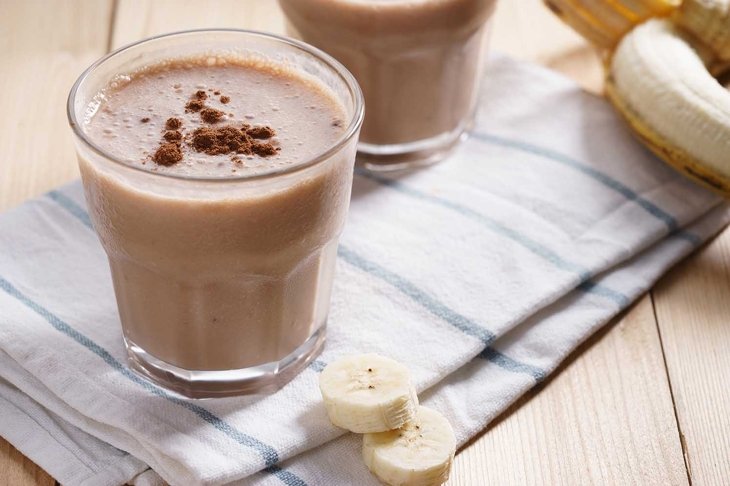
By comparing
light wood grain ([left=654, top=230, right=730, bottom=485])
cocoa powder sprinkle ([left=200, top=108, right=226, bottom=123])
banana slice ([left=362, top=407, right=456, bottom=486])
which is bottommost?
light wood grain ([left=654, top=230, right=730, bottom=485])

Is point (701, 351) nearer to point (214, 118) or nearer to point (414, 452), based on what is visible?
point (414, 452)

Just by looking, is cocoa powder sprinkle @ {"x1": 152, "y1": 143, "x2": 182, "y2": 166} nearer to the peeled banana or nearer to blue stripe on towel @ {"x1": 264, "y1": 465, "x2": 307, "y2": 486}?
blue stripe on towel @ {"x1": 264, "y1": 465, "x2": 307, "y2": 486}

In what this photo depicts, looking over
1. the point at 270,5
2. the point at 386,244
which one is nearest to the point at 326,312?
the point at 386,244

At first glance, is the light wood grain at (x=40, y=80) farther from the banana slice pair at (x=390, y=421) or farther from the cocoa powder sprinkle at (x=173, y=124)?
the banana slice pair at (x=390, y=421)

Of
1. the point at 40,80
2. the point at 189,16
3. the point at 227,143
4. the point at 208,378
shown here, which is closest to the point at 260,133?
the point at 227,143

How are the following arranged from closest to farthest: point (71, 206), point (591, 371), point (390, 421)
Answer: point (390, 421) < point (591, 371) < point (71, 206)

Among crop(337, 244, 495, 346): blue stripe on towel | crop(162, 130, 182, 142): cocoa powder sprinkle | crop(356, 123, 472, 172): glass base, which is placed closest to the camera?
crop(162, 130, 182, 142): cocoa powder sprinkle

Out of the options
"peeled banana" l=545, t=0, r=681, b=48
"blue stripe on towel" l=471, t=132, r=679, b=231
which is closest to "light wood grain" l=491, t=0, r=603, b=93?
"peeled banana" l=545, t=0, r=681, b=48
